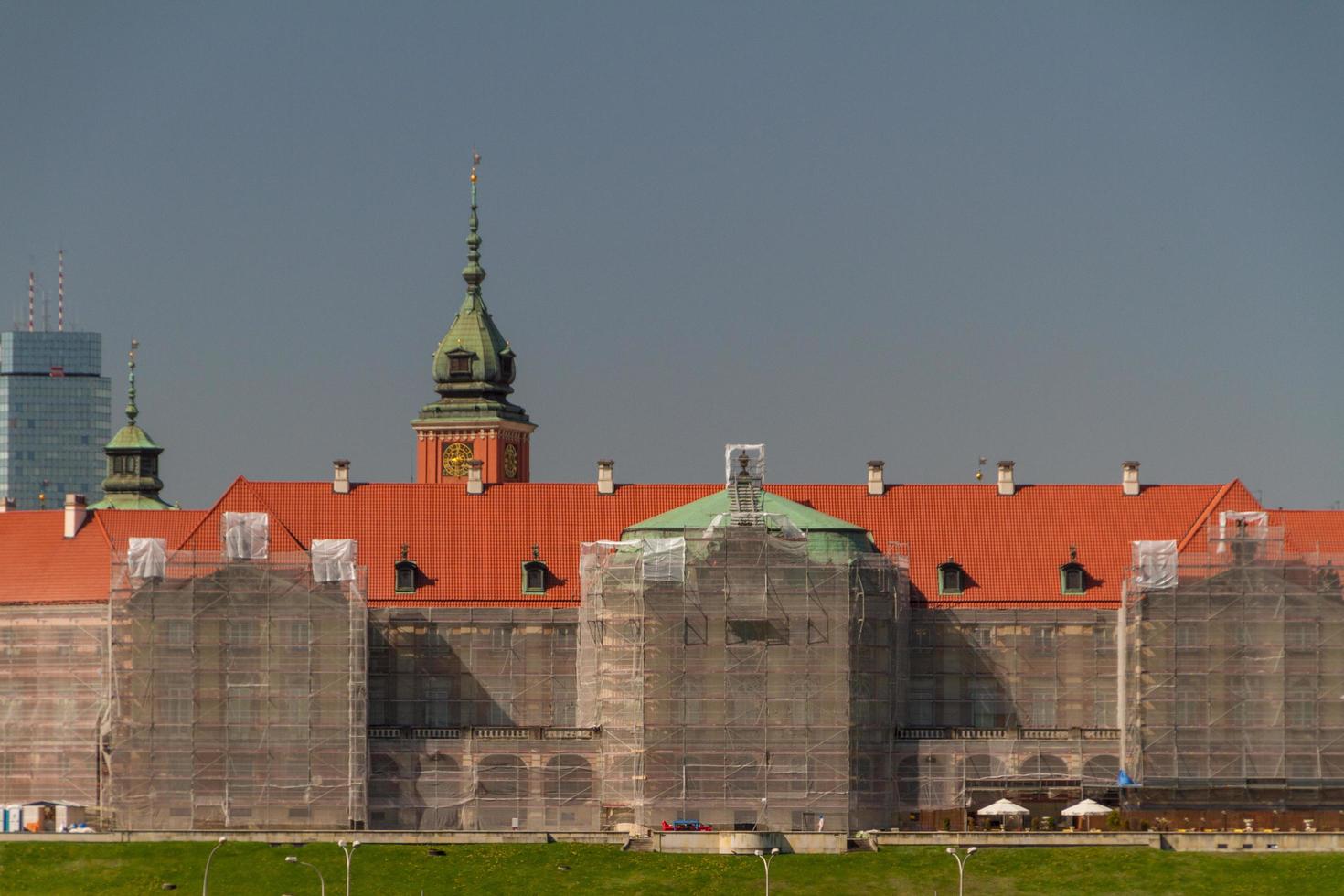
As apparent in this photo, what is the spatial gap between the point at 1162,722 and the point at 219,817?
3661 centimetres

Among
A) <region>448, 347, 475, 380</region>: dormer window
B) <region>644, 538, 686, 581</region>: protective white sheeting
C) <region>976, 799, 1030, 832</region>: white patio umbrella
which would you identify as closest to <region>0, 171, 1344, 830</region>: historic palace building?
<region>644, 538, 686, 581</region>: protective white sheeting

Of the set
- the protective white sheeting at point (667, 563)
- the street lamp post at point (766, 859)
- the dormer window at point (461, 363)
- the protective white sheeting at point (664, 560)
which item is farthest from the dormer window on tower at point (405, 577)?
the dormer window at point (461, 363)

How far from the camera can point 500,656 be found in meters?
138

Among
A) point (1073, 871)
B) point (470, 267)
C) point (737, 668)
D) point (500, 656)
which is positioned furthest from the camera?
point (470, 267)

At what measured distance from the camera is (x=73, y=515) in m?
148

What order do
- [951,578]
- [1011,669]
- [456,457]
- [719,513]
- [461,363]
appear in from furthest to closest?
1. [461,363]
2. [456,457]
3. [951,578]
4. [1011,669]
5. [719,513]

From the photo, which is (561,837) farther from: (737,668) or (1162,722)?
(1162,722)

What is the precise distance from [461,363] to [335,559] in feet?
131

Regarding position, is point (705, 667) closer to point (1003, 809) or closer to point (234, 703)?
point (1003, 809)

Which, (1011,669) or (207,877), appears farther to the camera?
(1011,669)

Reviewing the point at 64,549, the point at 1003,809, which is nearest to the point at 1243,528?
the point at 1003,809

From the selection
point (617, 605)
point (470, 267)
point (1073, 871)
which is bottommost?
point (1073, 871)

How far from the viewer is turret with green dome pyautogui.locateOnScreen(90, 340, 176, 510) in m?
183

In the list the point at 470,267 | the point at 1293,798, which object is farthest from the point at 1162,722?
the point at 470,267
